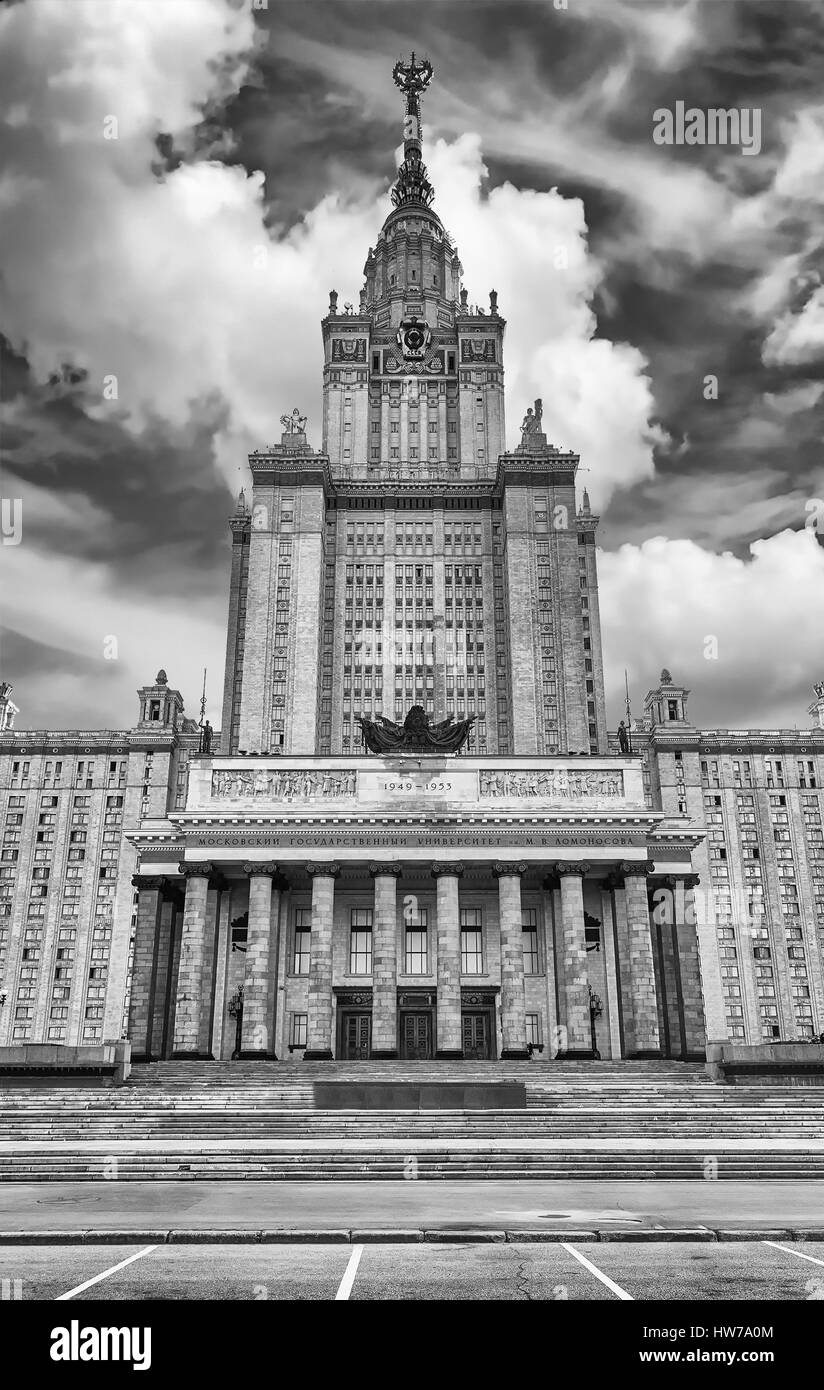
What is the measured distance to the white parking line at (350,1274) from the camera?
936 centimetres

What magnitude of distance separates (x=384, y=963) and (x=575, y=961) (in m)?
9.01

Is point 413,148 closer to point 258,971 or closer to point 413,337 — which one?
point 413,337

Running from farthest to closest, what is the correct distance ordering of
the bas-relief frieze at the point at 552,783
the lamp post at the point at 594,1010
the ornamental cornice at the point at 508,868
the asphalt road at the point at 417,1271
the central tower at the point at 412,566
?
the central tower at the point at 412,566 < the bas-relief frieze at the point at 552,783 < the lamp post at the point at 594,1010 < the ornamental cornice at the point at 508,868 < the asphalt road at the point at 417,1271

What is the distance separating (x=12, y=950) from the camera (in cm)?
10669

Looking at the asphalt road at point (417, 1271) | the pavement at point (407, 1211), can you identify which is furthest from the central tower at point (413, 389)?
the asphalt road at point (417, 1271)

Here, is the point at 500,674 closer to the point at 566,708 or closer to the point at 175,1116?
the point at 566,708

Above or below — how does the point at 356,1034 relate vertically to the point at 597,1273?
above

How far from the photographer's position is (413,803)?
177 feet

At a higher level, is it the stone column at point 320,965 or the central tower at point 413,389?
the central tower at point 413,389

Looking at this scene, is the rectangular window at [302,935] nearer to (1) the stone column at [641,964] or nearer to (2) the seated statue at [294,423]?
(1) the stone column at [641,964]

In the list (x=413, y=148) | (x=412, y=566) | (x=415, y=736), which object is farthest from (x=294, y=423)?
(x=415, y=736)

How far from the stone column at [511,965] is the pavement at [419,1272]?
37.5m
